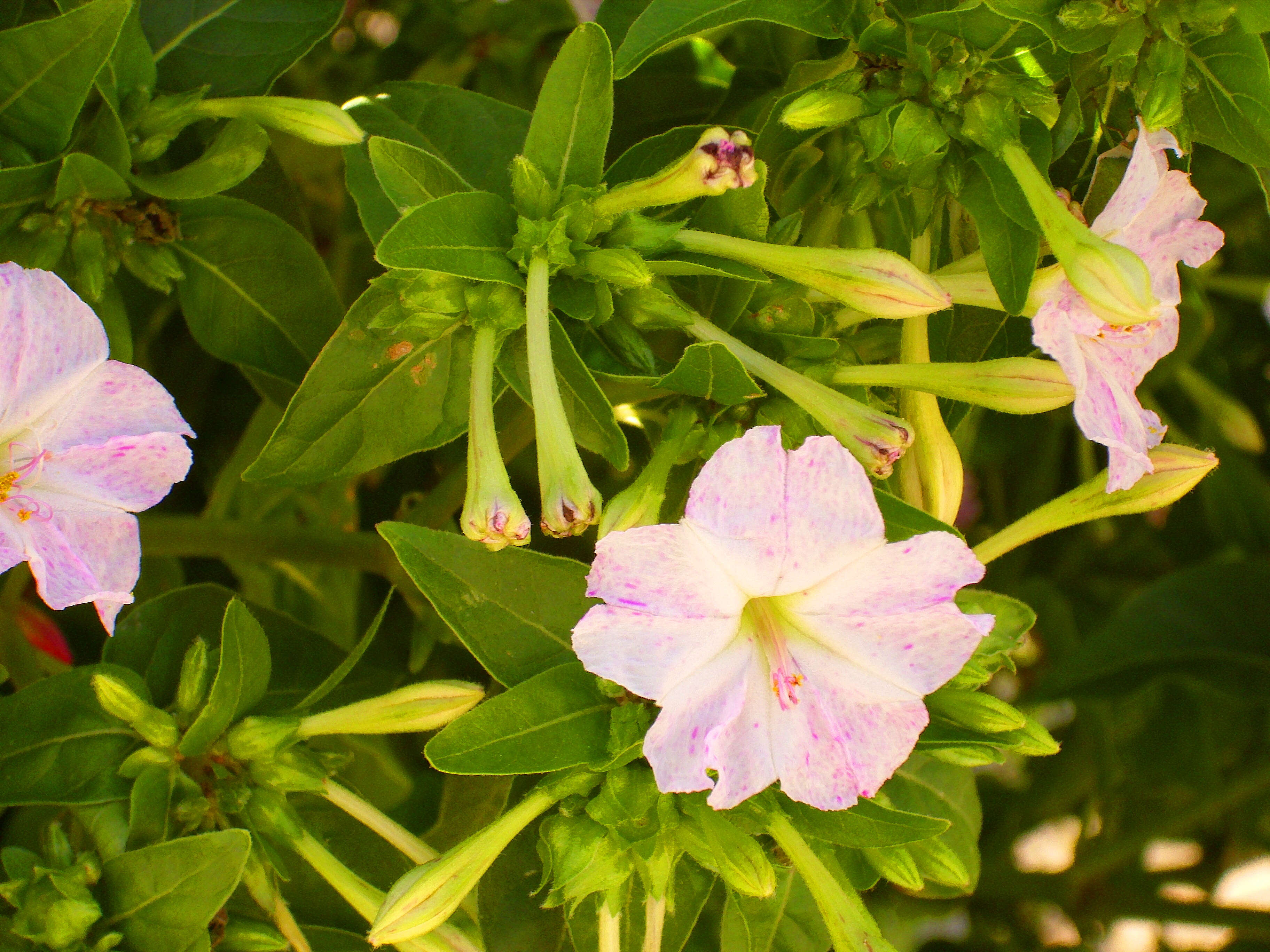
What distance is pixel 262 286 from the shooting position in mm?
1205

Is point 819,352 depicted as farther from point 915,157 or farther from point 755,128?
point 755,128

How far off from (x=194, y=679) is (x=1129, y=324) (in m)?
0.85

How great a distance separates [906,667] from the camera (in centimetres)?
96

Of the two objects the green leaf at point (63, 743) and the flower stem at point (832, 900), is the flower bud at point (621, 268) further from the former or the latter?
the green leaf at point (63, 743)

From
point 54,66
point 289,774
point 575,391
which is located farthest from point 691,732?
point 54,66

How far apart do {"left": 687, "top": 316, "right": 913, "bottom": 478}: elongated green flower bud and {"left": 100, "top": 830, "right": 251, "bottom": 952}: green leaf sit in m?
0.55

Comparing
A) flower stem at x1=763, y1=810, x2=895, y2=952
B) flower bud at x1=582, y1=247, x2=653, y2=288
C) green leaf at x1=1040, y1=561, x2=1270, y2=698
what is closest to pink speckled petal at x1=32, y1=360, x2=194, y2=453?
flower bud at x1=582, y1=247, x2=653, y2=288

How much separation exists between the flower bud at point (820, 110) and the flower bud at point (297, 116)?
388 millimetres

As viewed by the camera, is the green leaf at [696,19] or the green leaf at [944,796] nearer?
the green leaf at [696,19]

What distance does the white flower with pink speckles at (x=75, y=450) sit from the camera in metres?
0.94

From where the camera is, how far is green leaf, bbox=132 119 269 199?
1.10 m

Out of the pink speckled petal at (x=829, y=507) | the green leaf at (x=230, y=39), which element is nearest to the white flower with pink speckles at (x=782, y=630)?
the pink speckled petal at (x=829, y=507)

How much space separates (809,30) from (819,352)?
28 cm

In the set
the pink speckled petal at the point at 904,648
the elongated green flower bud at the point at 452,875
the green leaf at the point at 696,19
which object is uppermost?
the green leaf at the point at 696,19
